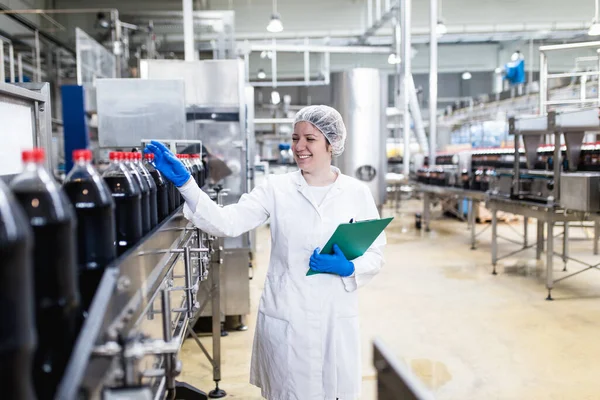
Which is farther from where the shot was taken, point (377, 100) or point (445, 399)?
point (377, 100)

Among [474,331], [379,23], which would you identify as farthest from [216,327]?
[379,23]

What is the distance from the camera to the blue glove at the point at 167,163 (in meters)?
1.41

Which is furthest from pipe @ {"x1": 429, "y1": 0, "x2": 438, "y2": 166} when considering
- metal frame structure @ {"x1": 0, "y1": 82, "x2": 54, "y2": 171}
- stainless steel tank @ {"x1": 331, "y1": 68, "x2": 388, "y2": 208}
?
metal frame structure @ {"x1": 0, "y1": 82, "x2": 54, "y2": 171}

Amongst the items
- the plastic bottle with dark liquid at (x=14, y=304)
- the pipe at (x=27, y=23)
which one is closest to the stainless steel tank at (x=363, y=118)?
the pipe at (x=27, y=23)

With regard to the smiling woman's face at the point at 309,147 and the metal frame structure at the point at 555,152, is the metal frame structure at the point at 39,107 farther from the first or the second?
the metal frame structure at the point at 555,152

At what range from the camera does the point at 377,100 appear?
562 cm

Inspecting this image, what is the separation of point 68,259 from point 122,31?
834 cm

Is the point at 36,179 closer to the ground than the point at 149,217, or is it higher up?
higher up

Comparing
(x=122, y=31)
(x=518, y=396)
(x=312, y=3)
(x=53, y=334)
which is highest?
(x=312, y=3)

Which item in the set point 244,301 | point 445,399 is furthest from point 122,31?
point 445,399

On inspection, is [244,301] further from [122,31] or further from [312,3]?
[312,3]

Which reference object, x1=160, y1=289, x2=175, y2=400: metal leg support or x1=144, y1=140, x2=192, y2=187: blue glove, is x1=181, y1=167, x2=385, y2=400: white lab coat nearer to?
x1=144, y1=140, x2=192, y2=187: blue glove

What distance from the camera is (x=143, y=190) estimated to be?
4.06 feet

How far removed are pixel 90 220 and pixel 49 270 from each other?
204 millimetres
